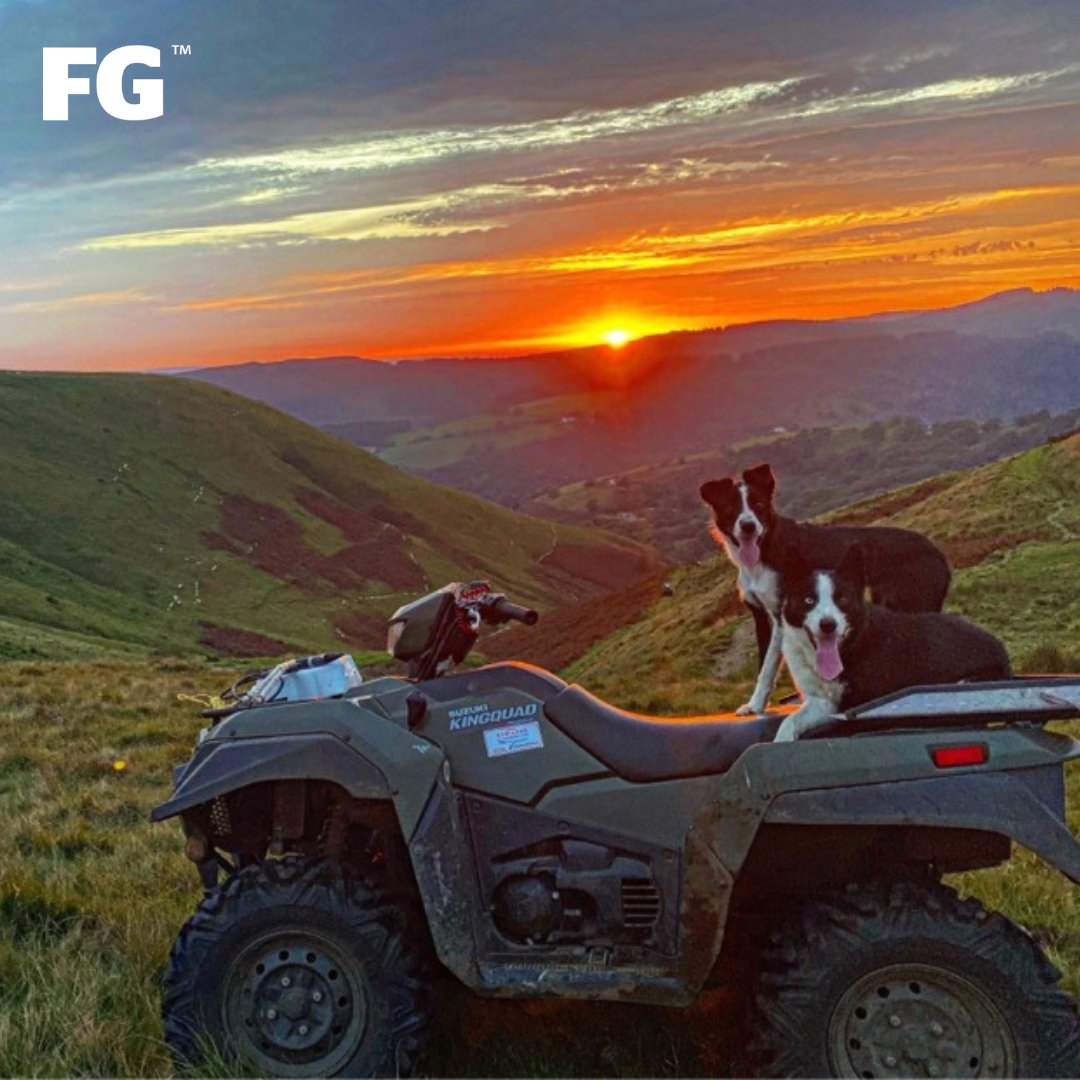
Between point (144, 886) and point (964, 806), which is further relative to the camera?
point (144, 886)

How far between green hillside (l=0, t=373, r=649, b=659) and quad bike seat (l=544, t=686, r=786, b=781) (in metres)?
51.5

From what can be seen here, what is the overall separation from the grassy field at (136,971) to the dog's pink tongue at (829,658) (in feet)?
5.26

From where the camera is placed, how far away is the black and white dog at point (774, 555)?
5.71 meters

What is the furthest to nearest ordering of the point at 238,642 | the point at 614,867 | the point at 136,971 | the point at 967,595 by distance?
the point at 238,642 < the point at 967,595 < the point at 136,971 < the point at 614,867

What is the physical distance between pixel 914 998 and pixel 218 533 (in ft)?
385

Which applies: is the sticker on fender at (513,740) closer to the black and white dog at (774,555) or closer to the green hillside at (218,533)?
the black and white dog at (774,555)

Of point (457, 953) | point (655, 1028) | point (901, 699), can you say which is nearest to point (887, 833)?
point (901, 699)

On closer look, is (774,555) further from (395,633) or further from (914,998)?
(914,998)

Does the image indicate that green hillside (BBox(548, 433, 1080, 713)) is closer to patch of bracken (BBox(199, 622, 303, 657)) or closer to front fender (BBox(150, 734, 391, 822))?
front fender (BBox(150, 734, 391, 822))

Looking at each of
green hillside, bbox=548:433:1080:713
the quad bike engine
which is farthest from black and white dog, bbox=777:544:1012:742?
green hillside, bbox=548:433:1080:713

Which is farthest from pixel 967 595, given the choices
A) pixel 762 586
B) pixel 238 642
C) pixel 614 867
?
pixel 238 642

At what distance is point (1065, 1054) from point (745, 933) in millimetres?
1261

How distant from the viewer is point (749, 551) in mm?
5820

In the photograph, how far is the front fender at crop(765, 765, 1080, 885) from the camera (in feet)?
13.2
